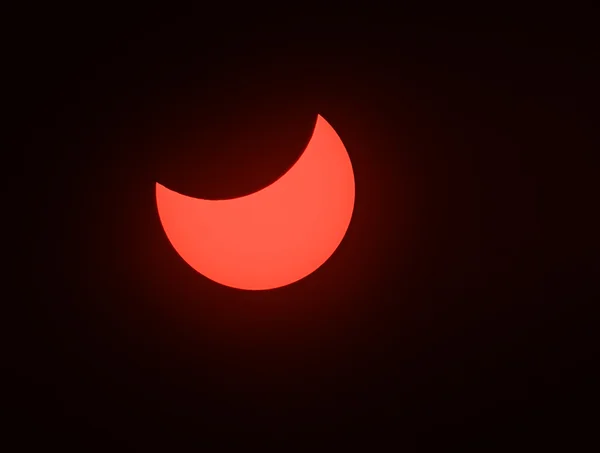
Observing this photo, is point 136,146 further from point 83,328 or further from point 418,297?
point 418,297

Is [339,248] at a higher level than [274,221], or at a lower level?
higher

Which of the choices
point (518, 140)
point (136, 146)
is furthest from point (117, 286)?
point (518, 140)

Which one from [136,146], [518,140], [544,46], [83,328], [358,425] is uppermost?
[544,46]

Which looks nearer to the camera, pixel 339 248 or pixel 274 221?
pixel 274 221
